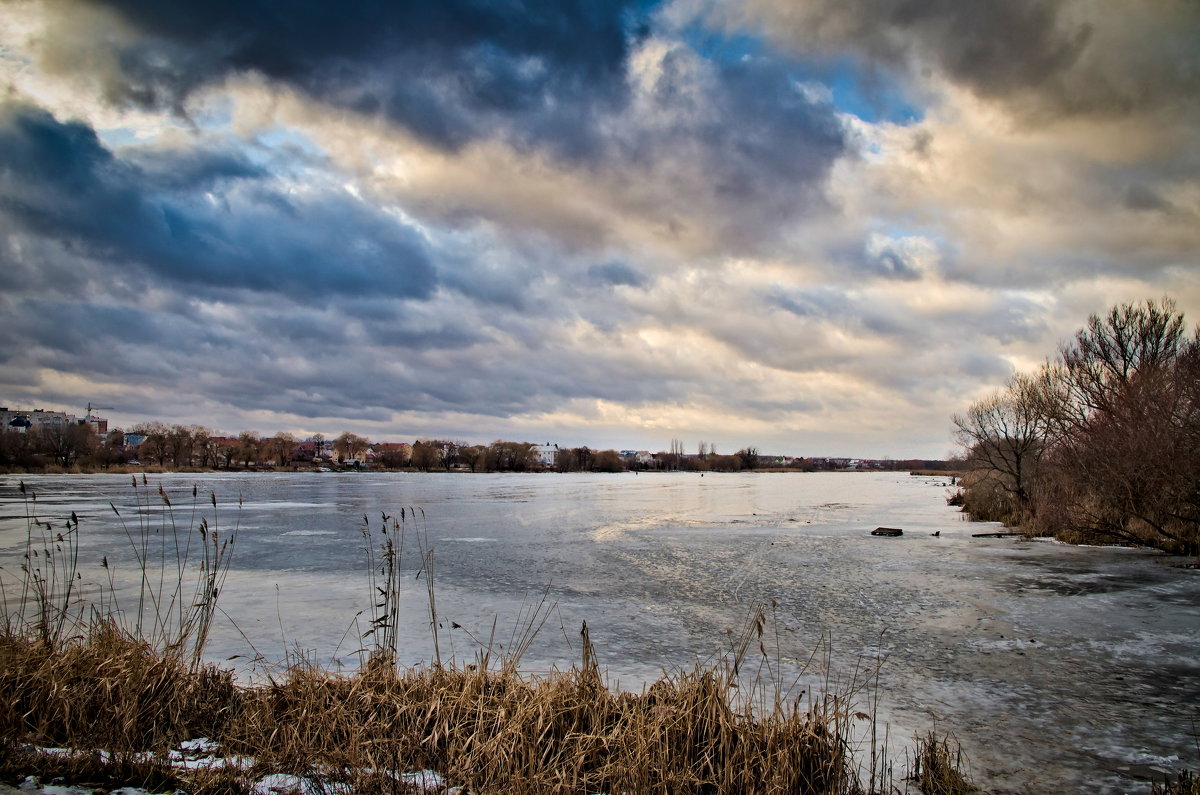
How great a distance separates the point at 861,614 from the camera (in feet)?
28.6

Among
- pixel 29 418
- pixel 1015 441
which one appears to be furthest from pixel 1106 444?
pixel 29 418

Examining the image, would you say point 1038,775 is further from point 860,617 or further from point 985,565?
point 985,565

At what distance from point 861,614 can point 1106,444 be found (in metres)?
11.6

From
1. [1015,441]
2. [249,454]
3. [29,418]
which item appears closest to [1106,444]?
[1015,441]

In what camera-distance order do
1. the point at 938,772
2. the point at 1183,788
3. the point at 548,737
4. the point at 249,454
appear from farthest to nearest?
the point at 249,454 → the point at 548,737 → the point at 938,772 → the point at 1183,788

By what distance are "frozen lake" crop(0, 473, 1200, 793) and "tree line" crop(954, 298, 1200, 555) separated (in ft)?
4.97

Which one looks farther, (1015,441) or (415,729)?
(1015,441)

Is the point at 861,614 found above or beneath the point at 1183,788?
beneath

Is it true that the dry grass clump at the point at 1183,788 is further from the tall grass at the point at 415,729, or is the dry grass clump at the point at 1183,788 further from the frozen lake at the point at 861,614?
the tall grass at the point at 415,729

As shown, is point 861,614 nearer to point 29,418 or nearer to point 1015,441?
point 1015,441

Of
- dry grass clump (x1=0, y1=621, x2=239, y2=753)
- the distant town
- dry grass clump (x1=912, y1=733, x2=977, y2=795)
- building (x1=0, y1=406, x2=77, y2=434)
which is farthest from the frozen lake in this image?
building (x1=0, y1=406, x2=77, y2=434)

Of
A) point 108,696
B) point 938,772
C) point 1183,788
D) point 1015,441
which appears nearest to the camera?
point 1183,788

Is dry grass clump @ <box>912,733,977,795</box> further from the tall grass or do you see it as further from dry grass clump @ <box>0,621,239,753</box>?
dry grass clump @ <box>0,621,239,753</box>

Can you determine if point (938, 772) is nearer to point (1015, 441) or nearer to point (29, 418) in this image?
point (1015, 441)
